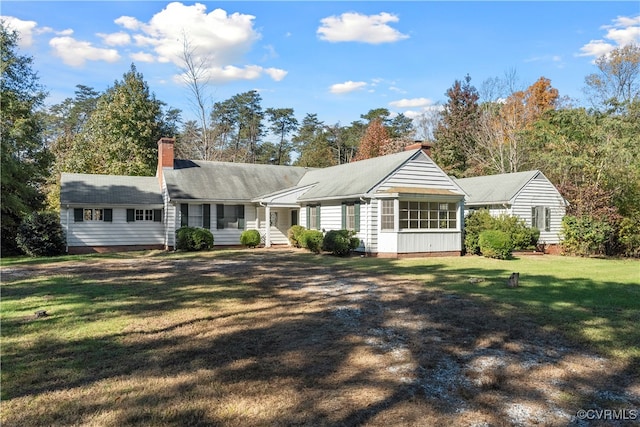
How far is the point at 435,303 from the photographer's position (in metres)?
8.98

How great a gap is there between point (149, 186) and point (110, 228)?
11.6 ft

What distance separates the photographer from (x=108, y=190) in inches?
934

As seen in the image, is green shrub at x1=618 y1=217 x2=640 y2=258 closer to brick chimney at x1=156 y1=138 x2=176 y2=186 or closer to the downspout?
the downspout

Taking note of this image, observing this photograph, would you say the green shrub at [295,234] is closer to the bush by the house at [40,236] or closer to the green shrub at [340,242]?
the green shrub at [340,242]

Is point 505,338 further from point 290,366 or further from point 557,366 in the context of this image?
point 290,366

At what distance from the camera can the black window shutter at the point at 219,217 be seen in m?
24.4

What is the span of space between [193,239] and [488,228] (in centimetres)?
1431

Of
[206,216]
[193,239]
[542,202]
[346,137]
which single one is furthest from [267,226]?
[346,137]

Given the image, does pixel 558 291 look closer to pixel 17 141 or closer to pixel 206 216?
pixel 206 216

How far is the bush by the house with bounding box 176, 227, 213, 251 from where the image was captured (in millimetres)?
21797

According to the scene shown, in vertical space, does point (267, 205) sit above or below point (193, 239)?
above

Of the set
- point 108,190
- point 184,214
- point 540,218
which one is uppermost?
point 108,190

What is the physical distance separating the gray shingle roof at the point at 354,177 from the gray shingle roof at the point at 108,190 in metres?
8.58

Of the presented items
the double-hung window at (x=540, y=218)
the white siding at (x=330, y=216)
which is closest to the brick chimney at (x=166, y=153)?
the white siding at (x=330, y=216)
